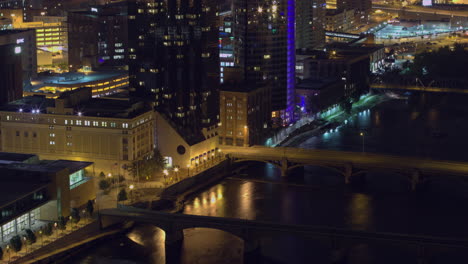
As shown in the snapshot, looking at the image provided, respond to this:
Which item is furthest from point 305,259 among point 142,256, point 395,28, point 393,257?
point 395,28

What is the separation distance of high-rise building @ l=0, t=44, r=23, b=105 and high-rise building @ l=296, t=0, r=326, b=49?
36887mm

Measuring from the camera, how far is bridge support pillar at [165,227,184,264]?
157 ft

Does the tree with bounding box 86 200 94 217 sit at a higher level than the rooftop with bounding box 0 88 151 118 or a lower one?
lower

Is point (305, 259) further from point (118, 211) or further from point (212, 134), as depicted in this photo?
point (212, 134)

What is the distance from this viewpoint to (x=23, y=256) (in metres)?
45.3

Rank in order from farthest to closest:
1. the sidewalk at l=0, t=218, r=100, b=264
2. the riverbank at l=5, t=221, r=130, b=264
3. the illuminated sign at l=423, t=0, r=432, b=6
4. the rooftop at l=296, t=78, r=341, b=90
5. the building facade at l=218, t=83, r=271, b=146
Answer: the illuminated sign at l=423, t=0, r=432, b=6, the rooftop at l=296, t=78, r=341, b=90, the building facade at l=218, t=83, r=271, b=146, the riverbank at l=5, t=221, r=130, b=264, the sidewalk at l=0, t=218, r=100, b=264

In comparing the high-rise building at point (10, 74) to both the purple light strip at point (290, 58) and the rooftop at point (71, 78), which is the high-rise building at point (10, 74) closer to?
the rooftop at point (71, 78)

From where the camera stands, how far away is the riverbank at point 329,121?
69.8 meters

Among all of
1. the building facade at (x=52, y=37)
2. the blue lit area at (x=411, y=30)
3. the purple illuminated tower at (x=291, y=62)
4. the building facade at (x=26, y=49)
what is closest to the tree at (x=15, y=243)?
the purple illuminated tower at (x=291, y=62)

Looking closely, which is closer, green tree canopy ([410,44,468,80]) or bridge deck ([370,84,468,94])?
bridge deck ([370,84,468,94])

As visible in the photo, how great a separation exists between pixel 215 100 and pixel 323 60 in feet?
74.8

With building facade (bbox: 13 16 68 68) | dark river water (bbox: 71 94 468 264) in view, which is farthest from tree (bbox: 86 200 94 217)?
building facade (bbox: 13 16 68 68)

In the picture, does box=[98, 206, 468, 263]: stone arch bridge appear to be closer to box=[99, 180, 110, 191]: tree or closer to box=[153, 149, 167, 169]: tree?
box=[99, 180, 110, 191]: tree

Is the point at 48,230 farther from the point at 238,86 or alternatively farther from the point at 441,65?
the point at 441,65
